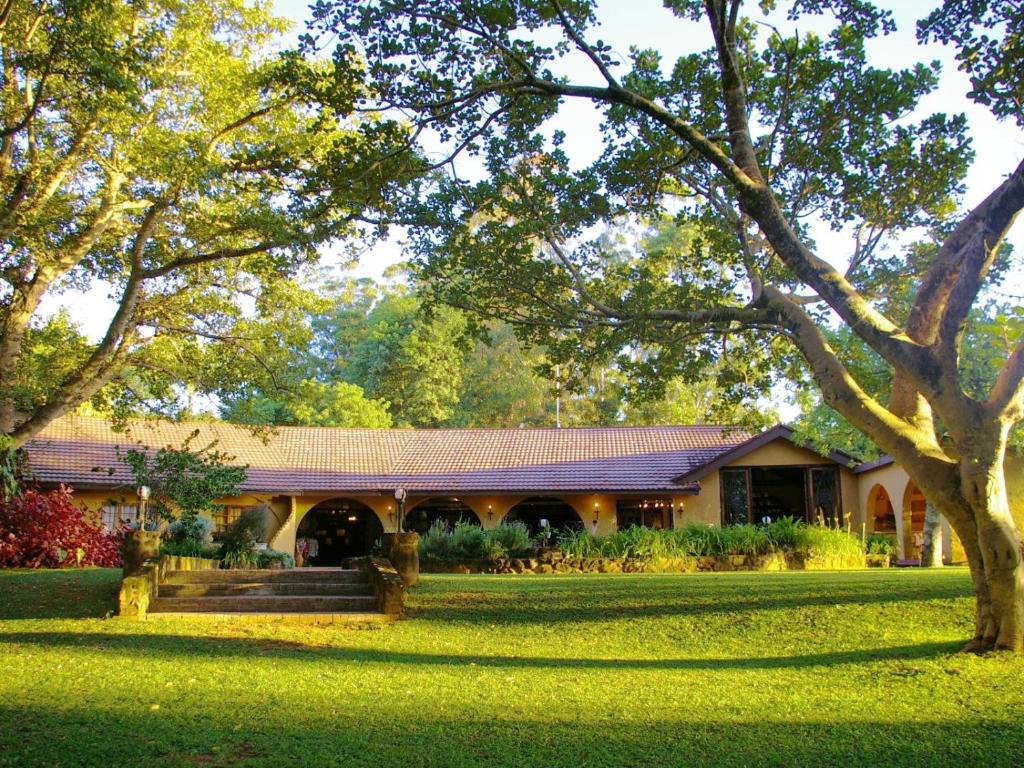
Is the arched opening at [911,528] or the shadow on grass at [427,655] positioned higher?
the arched opening at [911,528]

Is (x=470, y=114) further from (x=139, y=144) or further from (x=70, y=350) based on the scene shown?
(x=70, y=350)

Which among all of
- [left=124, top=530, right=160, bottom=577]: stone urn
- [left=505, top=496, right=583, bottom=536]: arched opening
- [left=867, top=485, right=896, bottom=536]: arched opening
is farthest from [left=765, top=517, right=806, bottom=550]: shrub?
[left=124, top=530, right=160, bottom=577]: stone urn

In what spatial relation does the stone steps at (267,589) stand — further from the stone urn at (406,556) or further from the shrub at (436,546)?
the shrub at (436,546)

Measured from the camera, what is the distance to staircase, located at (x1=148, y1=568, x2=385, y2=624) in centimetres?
1132

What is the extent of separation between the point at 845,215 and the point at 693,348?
2.89 meters

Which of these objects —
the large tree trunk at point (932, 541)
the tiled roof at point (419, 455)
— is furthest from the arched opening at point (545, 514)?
the large tree trunk at point (932, 541)

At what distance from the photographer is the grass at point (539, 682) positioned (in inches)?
217

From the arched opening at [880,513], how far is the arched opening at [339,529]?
49.7 feet

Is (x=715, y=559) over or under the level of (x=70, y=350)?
under

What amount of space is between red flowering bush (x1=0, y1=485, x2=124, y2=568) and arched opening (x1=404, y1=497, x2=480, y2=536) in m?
9.56

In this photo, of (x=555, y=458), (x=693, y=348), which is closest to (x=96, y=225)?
(x=693, y=348)

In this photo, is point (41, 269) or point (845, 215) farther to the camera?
point (41, 269)

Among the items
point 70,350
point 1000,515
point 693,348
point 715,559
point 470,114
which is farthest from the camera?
point 715,559

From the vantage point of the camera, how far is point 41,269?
1398 cm
